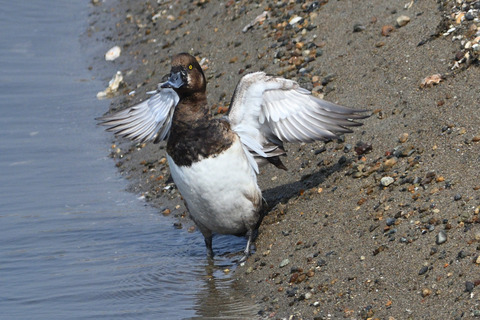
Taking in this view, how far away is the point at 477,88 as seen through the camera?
7.12 m

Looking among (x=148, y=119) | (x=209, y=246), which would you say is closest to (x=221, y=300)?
(x=209, y=246)

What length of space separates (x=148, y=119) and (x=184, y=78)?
1192mm

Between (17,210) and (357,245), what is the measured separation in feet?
12.4

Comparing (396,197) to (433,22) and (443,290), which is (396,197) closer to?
(443,290)

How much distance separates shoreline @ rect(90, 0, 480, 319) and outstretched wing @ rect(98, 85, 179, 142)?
0.78 meters

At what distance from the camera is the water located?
248 inches

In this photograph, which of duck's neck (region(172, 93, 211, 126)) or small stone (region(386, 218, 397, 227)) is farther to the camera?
duck's neck (region(172, 93, 211, 126))

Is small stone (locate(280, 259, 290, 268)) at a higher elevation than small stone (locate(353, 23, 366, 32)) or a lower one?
lower

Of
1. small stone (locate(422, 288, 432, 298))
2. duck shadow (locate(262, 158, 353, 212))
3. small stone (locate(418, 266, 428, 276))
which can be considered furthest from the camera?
duck shadow (locate(262, 158, 353, 212))

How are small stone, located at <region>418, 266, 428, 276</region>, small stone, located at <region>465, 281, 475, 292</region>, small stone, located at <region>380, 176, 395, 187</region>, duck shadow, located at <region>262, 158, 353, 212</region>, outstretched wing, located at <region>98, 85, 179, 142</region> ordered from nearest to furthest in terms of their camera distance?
small stone, located at <region>465, 281, 475, 292</region>
small stone, located at <region>418, 266, 428, 276</region>
small stone, located at <region>380, 176, 395, 187</region>
duck shadow, located at <region>262, 158, 353, 212</region>
outstretched wing, located at <region>98, 85, 179, 142</region>

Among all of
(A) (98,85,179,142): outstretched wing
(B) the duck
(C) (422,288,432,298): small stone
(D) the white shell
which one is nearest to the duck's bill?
(B) the duck

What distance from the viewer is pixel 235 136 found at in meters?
6.94

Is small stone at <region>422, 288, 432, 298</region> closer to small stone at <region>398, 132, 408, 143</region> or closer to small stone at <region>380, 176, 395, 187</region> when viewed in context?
small stone at <region>380, 176, 395, 187</region>

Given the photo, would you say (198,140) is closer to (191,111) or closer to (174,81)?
(191,111)
